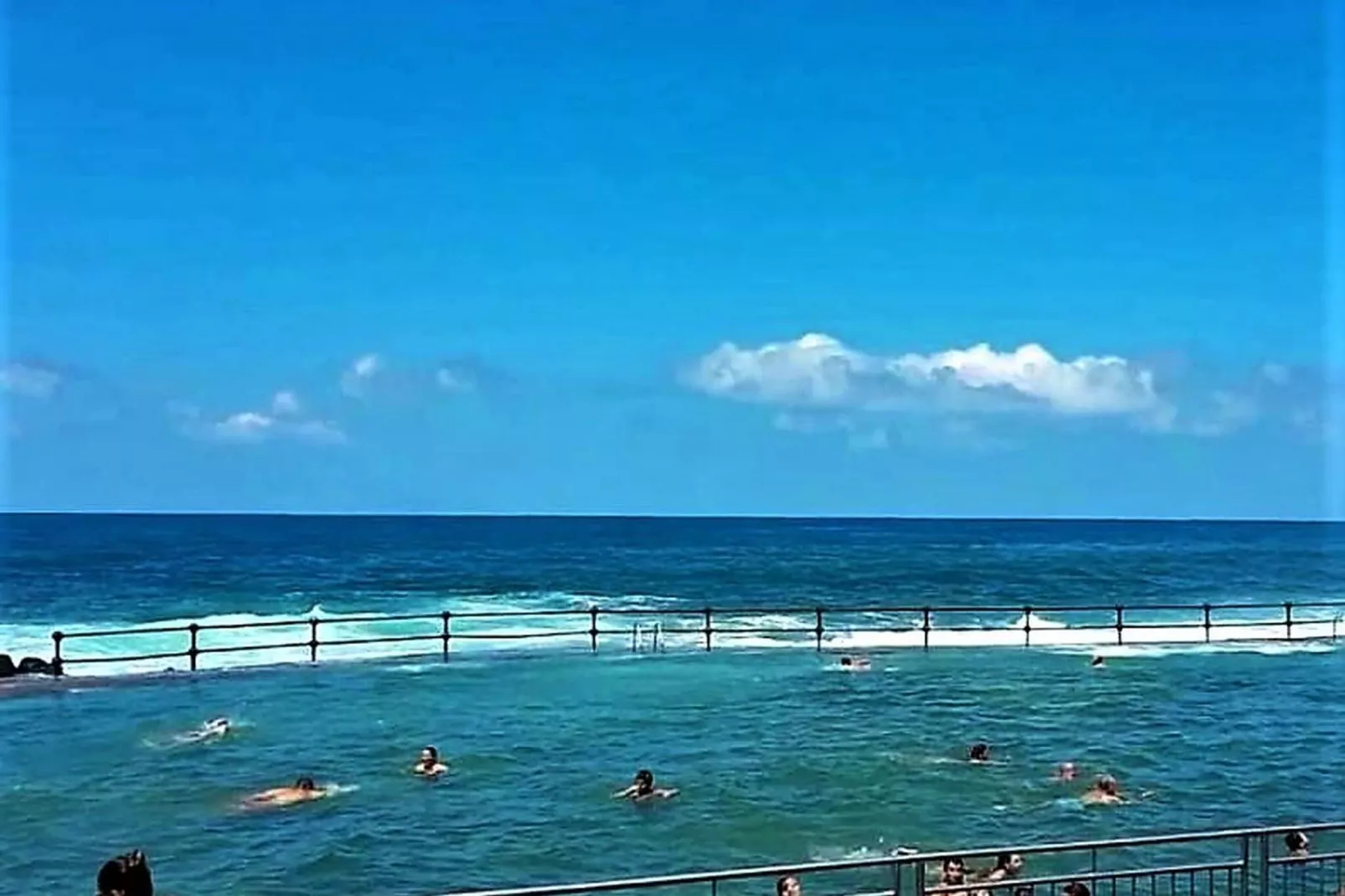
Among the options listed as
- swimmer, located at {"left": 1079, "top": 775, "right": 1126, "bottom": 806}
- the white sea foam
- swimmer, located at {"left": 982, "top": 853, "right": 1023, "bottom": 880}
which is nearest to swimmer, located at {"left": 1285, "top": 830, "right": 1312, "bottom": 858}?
swimmer, located at {"left": 982, "top": 853, "right": 1023, "bottom": 880}

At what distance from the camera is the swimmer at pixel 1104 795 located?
21.3m

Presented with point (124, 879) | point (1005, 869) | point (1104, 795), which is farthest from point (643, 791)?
point (124, 879)

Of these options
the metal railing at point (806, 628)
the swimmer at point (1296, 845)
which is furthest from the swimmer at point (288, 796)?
the swimmer at point (1296, 845)

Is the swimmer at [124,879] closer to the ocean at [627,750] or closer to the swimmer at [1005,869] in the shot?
the ocean at [627,750]

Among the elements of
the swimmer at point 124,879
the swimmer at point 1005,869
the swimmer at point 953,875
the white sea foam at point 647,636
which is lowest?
the white sea foam at point 647,636

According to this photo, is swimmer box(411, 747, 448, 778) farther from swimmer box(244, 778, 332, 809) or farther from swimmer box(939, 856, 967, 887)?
swimmer box(939, 856, 967, 887)

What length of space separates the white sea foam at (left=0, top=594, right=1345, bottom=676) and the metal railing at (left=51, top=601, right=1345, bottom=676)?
4.4 inches

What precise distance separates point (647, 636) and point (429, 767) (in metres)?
22.6

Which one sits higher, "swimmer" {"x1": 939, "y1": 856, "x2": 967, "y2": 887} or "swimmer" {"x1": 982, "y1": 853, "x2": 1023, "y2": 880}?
"swimmer" {"x1": 939, "y1": 856, "x2": 967, "y2": 887}

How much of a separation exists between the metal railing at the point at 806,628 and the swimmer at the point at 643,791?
43.5ft

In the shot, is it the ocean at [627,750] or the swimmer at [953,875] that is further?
the ocean at [627,750]

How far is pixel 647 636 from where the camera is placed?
4553cm

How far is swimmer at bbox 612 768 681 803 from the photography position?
21.4 meters

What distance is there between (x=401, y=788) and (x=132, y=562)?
86.2 metres
